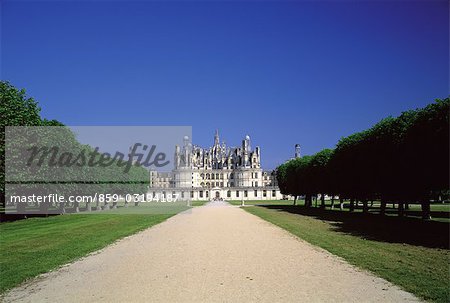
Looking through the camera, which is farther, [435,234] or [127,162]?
[127,162]

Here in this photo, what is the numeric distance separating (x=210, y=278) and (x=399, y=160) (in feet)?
82.5

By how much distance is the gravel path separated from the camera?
1031cm

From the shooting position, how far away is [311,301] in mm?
9828

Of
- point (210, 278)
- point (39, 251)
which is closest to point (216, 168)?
point (39, 251)

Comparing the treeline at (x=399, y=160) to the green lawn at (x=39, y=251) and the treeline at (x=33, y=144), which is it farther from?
the treeline at (x=33, y=144)

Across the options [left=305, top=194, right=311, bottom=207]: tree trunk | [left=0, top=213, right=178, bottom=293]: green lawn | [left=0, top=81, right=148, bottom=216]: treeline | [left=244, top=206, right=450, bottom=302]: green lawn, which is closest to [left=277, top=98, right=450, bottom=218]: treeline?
[left=244, top=206, right=450, bottom=302]: green lawn

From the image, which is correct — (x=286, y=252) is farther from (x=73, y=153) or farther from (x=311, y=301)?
(x=73, y=153)

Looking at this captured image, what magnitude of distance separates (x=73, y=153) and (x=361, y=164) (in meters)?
32.3

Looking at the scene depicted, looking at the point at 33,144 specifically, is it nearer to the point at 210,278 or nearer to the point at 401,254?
the point at 210,278

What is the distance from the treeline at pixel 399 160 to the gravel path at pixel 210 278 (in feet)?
47.0

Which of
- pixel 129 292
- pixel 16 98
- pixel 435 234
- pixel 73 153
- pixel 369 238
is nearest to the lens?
pixel 129 292

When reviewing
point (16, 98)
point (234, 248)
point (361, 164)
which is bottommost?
point (234, 248)

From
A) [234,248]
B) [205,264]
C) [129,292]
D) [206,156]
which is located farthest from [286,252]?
[206,156]

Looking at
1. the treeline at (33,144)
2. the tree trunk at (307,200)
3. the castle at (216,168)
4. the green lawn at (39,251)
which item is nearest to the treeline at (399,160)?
the tree trunk at (307,200)
